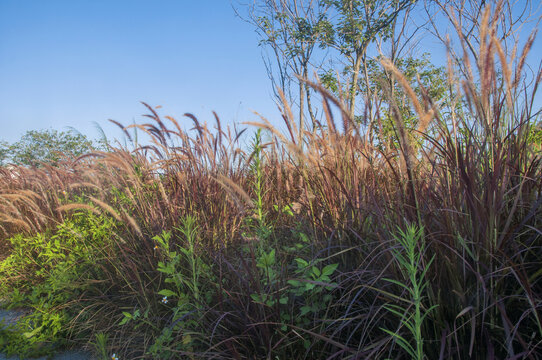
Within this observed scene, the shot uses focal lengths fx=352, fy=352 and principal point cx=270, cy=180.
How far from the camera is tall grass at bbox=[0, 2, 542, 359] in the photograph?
1440 millimetres

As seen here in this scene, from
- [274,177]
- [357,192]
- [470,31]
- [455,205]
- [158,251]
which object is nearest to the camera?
[455,205]

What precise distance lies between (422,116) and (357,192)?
831mm

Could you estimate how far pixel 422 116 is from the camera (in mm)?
1644

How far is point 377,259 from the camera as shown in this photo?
1.74m

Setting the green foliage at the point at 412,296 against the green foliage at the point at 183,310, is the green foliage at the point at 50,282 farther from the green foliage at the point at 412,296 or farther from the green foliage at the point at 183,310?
the green foliage at the point at 412,296

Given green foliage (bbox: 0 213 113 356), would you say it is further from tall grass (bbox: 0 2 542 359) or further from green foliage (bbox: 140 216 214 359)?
green foliage (bbox: 140 216 214 359)

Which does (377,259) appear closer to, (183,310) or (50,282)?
(183,310)

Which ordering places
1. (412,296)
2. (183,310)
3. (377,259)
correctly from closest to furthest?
(412,296) → (377,259) → (183,310)

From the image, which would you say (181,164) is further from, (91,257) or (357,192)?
(357,192)

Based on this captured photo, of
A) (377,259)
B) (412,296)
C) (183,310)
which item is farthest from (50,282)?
(412,296)

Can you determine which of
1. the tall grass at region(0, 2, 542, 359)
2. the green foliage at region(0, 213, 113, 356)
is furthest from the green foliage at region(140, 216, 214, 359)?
the green foliage at region(0, 213, 113, 356)

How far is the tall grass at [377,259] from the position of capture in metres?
1.44

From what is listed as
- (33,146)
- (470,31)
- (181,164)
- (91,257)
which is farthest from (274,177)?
(33,146)

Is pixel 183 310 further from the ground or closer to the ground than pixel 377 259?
closer to the ground
